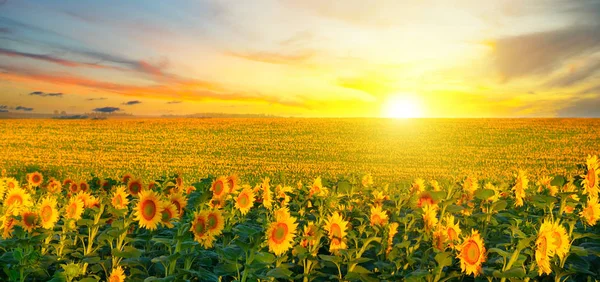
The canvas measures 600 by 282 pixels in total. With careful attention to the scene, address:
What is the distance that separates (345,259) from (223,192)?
162 centimetres

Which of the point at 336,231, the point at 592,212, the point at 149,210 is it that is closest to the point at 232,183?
the point at 149,210

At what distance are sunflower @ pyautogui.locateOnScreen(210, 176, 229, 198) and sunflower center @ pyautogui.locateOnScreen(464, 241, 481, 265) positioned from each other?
2491 mm

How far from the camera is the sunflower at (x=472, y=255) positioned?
4.02 m

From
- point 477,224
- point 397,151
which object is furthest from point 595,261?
point 397,151

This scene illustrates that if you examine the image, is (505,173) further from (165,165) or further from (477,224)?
(477,224)

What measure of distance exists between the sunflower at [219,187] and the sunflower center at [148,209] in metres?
0.68

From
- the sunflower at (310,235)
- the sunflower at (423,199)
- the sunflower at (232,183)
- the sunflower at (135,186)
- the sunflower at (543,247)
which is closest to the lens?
the sunflower at (543,247)

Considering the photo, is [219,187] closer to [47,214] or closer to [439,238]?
[47,214]

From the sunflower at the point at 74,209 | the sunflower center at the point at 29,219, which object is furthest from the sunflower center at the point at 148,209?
the sunflower center at the point at 29,219

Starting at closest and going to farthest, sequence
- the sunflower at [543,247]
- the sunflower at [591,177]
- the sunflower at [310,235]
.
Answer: the sunflower at [543,247]
the sunflower at [310,235]
the sunflower at [591,177]

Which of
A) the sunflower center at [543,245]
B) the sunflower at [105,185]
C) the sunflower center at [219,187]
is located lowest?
the sunflower at [105,185]

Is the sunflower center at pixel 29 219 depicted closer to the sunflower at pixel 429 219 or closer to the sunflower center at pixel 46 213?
the sunflower center at pixel 46 213

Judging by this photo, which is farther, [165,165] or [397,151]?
[397,151]

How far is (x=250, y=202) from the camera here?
6.04m
